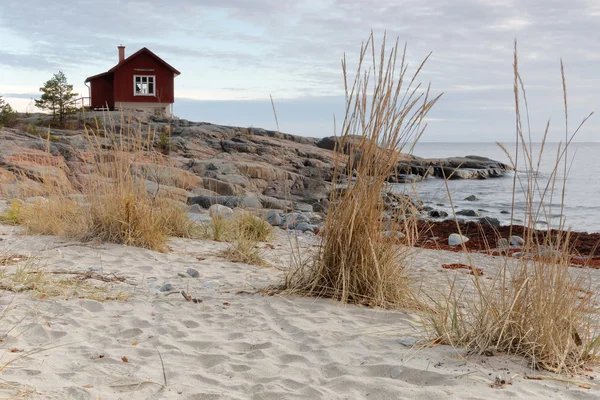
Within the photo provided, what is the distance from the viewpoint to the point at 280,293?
13.2 feet

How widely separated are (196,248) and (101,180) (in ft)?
4.03

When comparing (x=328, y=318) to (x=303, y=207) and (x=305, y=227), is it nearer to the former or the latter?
(x=305, y=227)

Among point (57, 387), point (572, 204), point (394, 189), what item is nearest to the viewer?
point (57, 387)

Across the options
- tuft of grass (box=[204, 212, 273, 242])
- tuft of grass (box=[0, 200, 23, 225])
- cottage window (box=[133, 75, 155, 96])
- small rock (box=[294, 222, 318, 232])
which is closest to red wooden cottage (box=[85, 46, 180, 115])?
cottage window (box=[133, 75, 155, 96])

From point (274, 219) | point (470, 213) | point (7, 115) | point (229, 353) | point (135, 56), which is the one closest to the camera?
point (229, 353)

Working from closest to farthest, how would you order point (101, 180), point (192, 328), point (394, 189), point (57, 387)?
point (57, 387), point (192, 328), point (394, 189), point (101, 180)

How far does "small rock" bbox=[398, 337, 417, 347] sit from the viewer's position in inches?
119

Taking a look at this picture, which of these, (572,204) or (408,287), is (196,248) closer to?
(408,287)

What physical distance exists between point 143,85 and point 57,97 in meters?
5.81

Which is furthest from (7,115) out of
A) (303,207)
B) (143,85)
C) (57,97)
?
(303,207)

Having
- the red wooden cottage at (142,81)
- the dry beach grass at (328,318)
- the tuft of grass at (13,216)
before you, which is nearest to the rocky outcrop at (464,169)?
the red wooden cottage at (142,81)

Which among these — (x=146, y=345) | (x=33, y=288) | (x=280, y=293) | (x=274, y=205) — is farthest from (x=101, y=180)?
(x=274, y=205)

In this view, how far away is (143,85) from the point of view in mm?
30516

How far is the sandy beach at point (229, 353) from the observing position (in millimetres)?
2447
